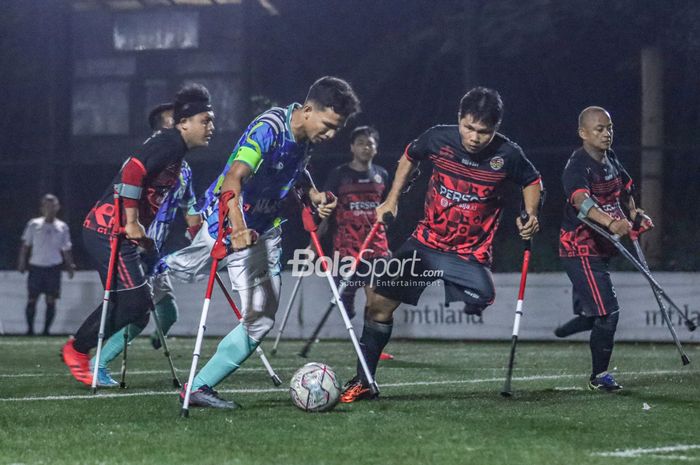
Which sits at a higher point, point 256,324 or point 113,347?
point 256,324

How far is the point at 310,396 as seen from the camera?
6.90 meters

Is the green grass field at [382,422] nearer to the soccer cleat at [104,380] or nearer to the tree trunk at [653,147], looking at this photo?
the soccer cleat at [104,380]

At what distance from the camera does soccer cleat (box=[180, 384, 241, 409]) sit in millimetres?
7035

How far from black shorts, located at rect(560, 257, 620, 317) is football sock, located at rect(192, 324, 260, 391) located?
2.92m

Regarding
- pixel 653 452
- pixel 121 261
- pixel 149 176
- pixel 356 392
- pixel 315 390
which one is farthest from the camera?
pixel 121 261

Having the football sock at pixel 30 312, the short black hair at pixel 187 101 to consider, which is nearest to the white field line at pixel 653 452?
the short black hair at pixel 187 101

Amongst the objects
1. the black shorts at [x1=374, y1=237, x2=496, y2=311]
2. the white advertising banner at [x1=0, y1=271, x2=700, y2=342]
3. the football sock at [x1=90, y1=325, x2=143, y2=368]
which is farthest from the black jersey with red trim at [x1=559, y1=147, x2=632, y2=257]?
the white advertising banner at [x1=0, y1=271, x2=700, y2=342]

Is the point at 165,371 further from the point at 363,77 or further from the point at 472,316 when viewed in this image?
the point at 363,77

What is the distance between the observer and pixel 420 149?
8.12m

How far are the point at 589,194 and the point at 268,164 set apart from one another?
114 inches

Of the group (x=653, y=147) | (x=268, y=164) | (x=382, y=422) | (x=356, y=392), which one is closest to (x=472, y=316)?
(x=653, y=147)

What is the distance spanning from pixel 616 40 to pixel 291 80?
→ 540cm

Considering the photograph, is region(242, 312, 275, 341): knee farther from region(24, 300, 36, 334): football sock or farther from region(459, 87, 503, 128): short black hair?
region(24, 300, 36, 334): football sock

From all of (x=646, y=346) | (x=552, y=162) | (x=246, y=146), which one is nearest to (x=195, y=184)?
(x=552, y=162)
